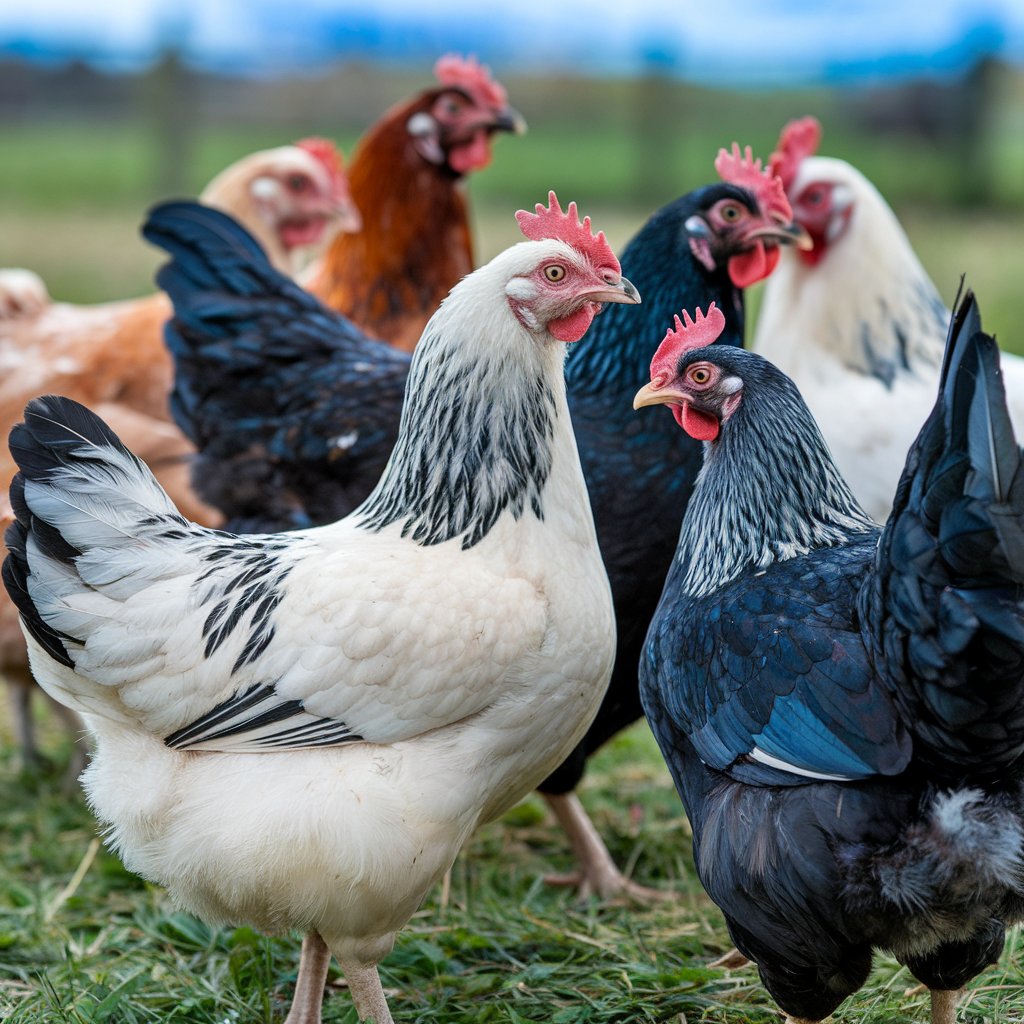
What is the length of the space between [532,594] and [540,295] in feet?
2.01

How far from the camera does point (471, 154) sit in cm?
480

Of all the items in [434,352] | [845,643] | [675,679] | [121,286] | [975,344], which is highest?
[975,344]

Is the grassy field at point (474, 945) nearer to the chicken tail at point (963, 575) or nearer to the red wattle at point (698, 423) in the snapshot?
the chicken tail at point (963, 575)

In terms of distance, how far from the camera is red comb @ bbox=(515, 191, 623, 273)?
8.87 feet

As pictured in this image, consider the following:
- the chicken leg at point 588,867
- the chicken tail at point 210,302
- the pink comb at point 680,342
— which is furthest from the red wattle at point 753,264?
the chicken leg at point 588,867

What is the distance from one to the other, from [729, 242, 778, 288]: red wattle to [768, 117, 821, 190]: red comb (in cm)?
88

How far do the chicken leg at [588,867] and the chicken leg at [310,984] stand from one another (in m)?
0.93

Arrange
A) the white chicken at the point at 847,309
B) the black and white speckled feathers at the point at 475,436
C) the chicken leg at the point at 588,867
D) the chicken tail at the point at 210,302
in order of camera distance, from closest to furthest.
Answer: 1. the black and white speckled feathers at the point at 475,436
2. the chicken leg at the point at 588,867
3. the chicken tail at the point at 210,302
4. the white chicken at the point at 847,309

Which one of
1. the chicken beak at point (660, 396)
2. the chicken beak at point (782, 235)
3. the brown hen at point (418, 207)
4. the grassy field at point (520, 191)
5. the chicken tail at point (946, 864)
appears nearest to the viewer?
the chicken tail at point (946, 864)

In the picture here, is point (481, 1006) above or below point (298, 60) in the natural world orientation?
below

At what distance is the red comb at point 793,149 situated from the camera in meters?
4.23

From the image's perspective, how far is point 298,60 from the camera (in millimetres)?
15102

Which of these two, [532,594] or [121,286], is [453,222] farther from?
[121,286]

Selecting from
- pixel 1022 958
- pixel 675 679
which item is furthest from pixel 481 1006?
pixel 1022 958
